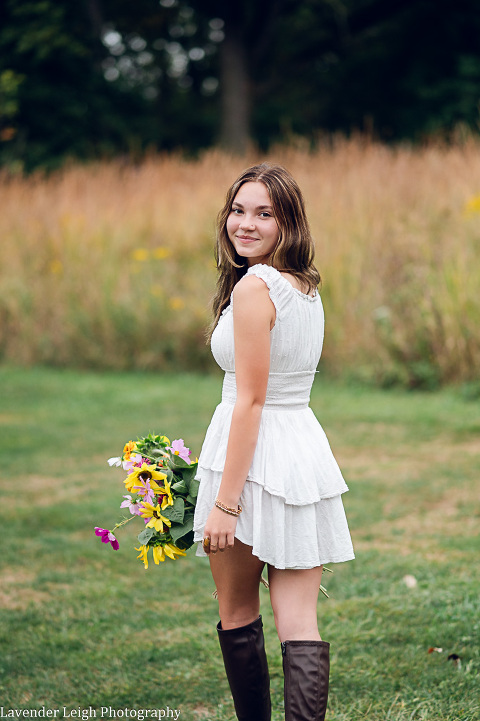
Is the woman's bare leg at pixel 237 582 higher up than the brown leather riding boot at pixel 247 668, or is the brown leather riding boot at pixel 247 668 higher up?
the woman's bare leg at pixel 237 582

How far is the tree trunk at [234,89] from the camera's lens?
776 inches

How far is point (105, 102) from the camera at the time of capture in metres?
22.5

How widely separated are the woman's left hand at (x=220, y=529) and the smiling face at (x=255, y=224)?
68cm

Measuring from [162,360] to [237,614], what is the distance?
7232mm

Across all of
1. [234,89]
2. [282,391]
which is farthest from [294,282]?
[234,89]

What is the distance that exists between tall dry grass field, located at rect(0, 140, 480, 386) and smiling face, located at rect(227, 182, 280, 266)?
16.8ft

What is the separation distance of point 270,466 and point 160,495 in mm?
341

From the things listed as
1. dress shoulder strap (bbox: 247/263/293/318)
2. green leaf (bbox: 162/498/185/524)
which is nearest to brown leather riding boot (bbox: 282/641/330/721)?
green leaf (bbox: 162/498/185/524)

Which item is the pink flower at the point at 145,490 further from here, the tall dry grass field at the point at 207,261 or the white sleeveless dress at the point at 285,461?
the tall dry grass field at the point at 207,261

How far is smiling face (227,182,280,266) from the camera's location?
93.6 inches

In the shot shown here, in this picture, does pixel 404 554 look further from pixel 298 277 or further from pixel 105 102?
pixel 105 102

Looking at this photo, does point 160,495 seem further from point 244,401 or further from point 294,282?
point 294,282

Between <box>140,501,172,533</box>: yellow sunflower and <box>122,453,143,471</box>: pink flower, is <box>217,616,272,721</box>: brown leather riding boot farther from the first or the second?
<box>122,453,143,471</box>: pink flower

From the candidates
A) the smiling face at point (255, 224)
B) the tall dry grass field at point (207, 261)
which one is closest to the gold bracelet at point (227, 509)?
the smiling face at point (255, 224)
